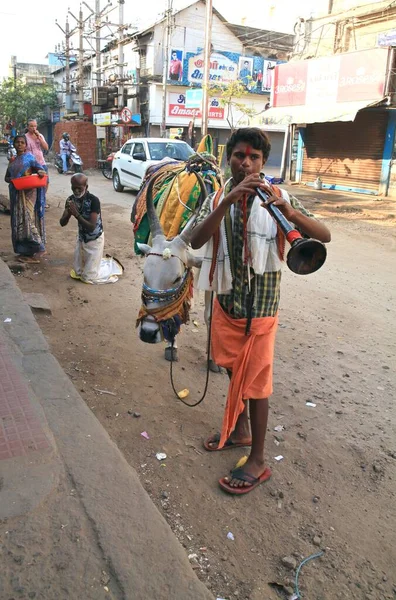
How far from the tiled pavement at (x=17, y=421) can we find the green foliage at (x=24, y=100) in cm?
4120

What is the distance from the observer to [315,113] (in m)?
15.1

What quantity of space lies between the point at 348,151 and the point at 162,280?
48.5 ft

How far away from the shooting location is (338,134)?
16.4 meters

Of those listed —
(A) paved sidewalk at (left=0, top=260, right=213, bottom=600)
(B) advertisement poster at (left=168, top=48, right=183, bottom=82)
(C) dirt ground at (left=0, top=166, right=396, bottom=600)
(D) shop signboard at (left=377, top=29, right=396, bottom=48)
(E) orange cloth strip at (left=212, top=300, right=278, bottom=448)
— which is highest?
(B) advertisement poster at (left=168, top=48, right=183, bottom=82)

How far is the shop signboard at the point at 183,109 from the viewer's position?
88.4ft

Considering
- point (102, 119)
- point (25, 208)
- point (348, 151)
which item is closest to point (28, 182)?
point (25, 208)

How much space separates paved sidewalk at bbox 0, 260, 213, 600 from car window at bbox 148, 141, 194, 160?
35.7 ft

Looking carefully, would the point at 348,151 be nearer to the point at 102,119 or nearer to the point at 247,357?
the point at 247,357

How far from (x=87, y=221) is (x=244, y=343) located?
3.96 m

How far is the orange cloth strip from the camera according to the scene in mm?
2498

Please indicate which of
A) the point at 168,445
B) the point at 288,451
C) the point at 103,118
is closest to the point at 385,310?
the point at 288,451

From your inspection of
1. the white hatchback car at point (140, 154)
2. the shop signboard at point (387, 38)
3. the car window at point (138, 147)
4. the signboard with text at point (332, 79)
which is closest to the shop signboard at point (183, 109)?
the signboard with text at point (332, 79)

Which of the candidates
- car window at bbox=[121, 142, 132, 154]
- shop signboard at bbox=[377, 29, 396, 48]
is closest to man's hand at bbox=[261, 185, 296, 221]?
car window at bbox=[121, 142, 132, 154]

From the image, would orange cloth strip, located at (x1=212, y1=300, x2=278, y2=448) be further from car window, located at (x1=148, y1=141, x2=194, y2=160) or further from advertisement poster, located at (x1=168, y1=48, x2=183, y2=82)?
advertisement poster, located at (x1=168, y1=48, x2=183, y2=82)
